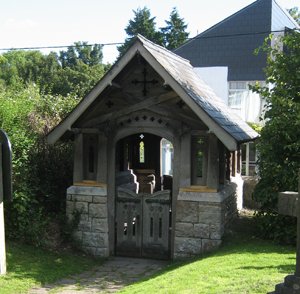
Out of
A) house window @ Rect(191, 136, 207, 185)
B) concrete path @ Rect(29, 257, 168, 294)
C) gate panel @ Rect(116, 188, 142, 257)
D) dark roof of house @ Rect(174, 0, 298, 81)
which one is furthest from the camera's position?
dark roof of house @ Rect(174, 0, 298, 81)

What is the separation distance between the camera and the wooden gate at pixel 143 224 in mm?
10047

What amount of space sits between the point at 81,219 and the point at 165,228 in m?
1.83

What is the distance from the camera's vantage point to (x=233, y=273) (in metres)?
6.69

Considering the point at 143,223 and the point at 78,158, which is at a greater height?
the point at 78,158

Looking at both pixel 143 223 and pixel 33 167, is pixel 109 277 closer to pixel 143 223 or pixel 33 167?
pixel 143 223

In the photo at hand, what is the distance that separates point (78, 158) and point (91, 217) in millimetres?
1307

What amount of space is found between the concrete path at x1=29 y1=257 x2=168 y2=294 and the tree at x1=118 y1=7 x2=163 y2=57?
1557 inches

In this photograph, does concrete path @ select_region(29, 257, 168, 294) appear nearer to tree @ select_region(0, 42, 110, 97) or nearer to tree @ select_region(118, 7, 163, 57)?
tree @ select_region(0, 42, 110, 97)

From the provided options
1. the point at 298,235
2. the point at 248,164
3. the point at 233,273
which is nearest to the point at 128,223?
the point at 233,273

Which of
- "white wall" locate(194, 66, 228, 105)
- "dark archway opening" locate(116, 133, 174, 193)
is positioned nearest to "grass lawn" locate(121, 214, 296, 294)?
"dark archway opening" locate(116, 133, 174, 193)

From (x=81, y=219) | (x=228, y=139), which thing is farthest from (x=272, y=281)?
(x=81, y=219)

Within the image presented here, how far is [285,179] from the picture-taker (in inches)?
360

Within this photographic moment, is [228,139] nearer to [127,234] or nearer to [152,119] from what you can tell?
[152,119]

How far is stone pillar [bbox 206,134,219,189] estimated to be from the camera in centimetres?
947
